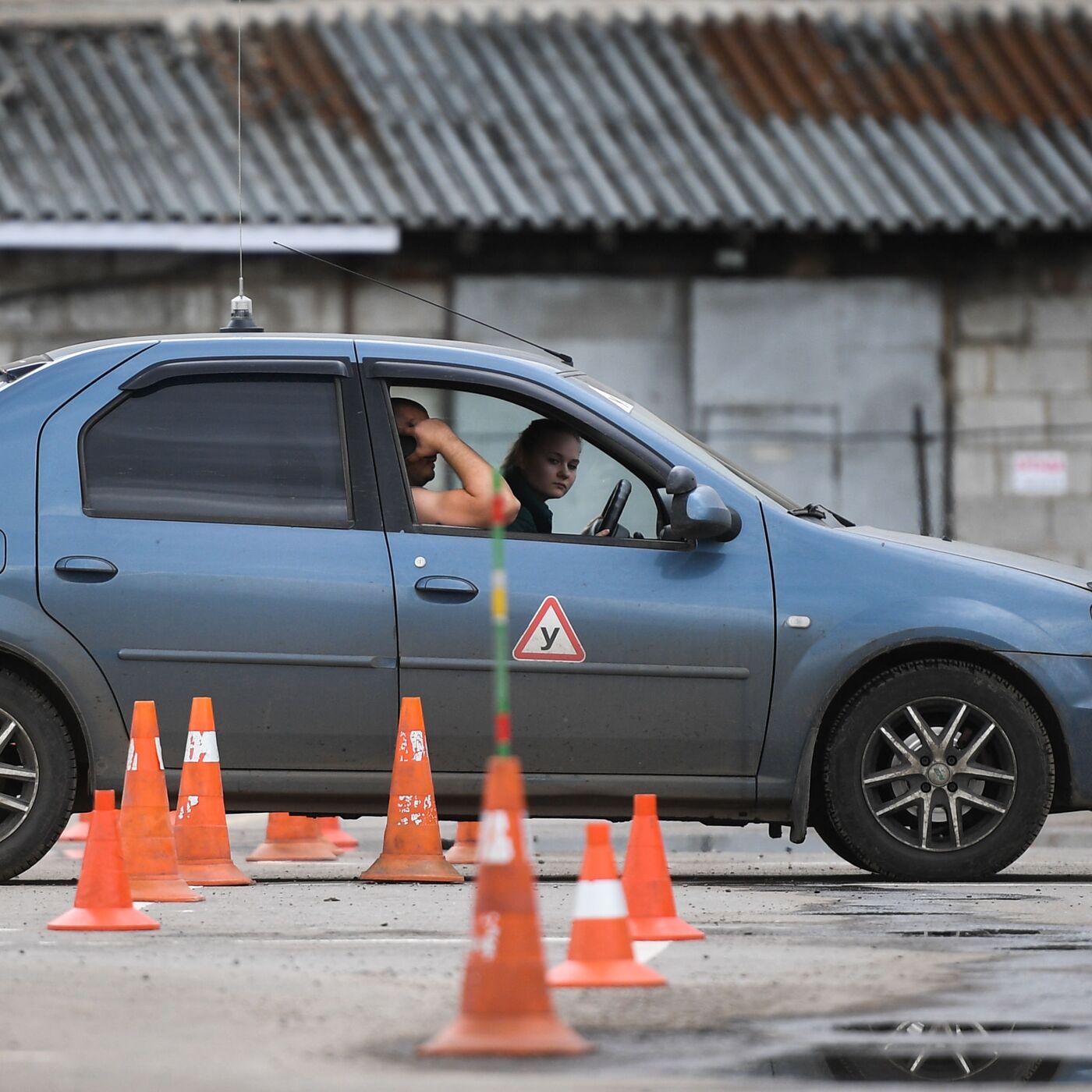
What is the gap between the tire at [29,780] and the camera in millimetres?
8258

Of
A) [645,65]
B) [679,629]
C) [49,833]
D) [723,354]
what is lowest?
[49,833]

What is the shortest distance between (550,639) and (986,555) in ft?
5.07

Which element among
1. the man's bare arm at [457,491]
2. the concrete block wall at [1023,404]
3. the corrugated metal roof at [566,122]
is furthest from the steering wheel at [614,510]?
the concrete block wall at [1023,404]

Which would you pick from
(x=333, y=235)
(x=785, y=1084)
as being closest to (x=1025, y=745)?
(x=785, y=1084)

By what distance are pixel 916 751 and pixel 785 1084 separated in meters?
3.76

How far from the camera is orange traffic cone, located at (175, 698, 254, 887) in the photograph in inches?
321

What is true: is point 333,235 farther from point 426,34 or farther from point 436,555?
point 436,555

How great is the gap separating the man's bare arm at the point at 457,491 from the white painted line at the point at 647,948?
6.98 feet

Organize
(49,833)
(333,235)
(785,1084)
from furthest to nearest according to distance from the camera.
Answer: (333,235) < (49,833) < (785,1084)

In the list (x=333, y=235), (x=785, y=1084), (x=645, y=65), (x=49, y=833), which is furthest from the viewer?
(x=645, y=65)

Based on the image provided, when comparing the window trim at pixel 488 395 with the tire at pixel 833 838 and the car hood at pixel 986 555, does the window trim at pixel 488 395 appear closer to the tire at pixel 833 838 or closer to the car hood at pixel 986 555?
the car hood at pixel 986 555

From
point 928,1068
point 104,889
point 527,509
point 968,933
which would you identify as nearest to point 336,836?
point 527,509

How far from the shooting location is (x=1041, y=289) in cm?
1780

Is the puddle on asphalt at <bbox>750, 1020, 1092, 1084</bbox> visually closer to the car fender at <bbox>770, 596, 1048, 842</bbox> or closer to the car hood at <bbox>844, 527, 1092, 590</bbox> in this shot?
the car fender at <bbox>770, 596, 1048, 842</bbox>
